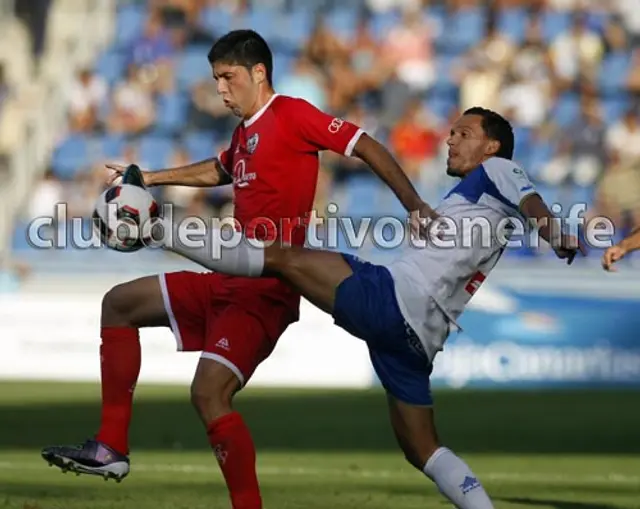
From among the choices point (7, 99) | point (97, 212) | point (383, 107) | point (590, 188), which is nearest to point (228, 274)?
point (97, 212)

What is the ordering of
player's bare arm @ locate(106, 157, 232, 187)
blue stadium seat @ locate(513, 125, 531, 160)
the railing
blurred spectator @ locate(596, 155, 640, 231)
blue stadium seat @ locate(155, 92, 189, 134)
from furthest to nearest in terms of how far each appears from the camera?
blue stadium seat @ locate(155, 92, 189, 134) < the railing < blue stadium seat @ locate(513, 125, 531, 160) < blurred spectator @ locate(596, 155, 640, 231) < player's bare arm @ locate(106, 157, 232, 187)

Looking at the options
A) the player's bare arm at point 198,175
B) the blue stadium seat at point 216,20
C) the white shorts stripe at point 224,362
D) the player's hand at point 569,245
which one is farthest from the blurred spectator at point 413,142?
the player's hand at point 569,245

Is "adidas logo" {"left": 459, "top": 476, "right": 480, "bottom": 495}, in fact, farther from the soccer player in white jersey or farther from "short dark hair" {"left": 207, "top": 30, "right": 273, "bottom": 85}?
"short dark hair" {"left": 207, "top": 30, "right": 273, "bottom": 85}

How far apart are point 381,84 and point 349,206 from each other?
3.05 meters

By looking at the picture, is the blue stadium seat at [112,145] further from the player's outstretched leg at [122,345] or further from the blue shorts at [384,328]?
the blue shorts at [384,328]

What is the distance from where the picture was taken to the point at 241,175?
795 centimetres

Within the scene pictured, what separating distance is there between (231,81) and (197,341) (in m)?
1.37

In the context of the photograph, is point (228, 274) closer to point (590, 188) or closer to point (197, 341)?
point (197, 341)

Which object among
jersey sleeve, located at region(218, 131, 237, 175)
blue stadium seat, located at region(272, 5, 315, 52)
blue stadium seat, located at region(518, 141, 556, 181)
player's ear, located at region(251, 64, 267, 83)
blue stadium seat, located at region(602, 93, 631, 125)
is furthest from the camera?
blue stadium seat, located at region(272, 5, 315, 52)

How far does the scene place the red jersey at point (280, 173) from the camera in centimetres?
776

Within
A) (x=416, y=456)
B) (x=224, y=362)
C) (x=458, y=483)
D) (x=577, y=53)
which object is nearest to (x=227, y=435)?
(x=224, y=362)

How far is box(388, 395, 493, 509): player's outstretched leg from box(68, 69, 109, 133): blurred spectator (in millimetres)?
15300

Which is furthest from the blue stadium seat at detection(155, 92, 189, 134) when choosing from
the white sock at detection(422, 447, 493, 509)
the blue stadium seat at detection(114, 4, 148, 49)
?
the white sock at detection(422, 447, 493, 509)

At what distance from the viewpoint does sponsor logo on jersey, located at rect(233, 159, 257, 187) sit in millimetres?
7875
